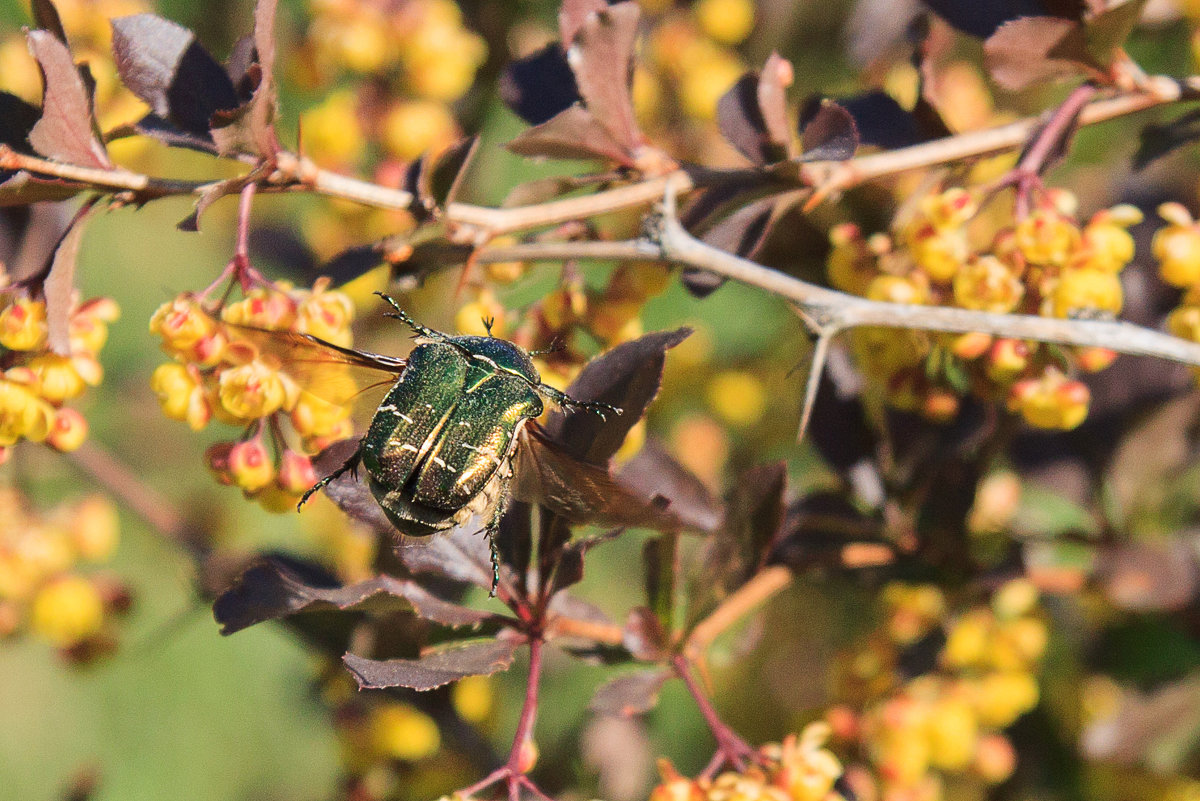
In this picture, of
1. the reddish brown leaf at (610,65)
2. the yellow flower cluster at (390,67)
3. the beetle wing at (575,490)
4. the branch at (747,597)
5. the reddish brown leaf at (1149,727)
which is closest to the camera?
the beetle wing at (575,490)

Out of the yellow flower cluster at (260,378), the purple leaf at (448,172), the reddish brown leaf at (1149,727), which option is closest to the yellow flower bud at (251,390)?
the yellow flower cluster at (260,378)

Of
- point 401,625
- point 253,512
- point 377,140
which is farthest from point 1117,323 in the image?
point 253,512

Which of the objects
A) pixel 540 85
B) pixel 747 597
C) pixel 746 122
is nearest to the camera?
pixel 746 122

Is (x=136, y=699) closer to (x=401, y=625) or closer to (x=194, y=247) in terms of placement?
Result: (x=194, y=247)

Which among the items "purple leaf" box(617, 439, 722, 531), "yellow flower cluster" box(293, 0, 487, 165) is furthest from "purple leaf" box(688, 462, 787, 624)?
"yellow flower cluster" box(293, 0, 487, 165)

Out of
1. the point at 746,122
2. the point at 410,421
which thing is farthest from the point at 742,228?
the point at 410,421

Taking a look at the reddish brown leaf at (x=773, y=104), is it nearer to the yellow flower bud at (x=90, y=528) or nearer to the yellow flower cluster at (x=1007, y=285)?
the yellow flower cluster at (x=1007, y=285)

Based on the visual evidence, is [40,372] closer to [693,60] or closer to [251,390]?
[251,390]
